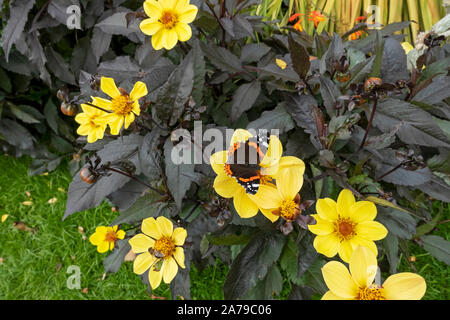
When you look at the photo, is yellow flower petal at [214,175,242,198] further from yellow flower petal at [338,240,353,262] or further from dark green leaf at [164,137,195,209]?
yellow flower petal at [338,240,353,262]

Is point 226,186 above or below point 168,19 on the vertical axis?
below

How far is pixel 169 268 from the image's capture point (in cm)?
84

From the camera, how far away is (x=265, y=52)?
1049mm

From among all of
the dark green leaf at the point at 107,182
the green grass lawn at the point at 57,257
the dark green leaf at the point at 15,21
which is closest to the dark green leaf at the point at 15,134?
the green grass lawn at the point at 57,257

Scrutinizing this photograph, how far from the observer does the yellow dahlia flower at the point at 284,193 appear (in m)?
0.71

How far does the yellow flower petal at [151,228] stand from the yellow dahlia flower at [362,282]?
1.25 ft

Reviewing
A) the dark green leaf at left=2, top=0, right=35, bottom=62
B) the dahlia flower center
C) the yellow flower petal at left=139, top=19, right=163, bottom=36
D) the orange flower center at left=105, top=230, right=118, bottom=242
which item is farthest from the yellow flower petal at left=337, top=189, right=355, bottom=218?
the dark green leaf at left=2, top=0, right=35, bottom=62

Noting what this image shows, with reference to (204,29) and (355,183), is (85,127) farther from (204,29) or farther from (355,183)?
(355,183)

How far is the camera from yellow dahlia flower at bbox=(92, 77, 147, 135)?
78 centimetres

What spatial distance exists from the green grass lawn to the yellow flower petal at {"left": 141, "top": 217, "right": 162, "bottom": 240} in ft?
2.19

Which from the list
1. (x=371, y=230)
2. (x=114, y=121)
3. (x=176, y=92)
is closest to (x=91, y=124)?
(x=114, y=121)

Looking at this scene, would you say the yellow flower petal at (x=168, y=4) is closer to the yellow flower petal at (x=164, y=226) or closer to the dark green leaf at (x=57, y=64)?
the yellow flower petal at (x=164, y=226)

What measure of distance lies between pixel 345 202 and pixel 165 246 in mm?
398

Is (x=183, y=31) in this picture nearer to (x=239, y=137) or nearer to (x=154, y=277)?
(x=239, y=137)
